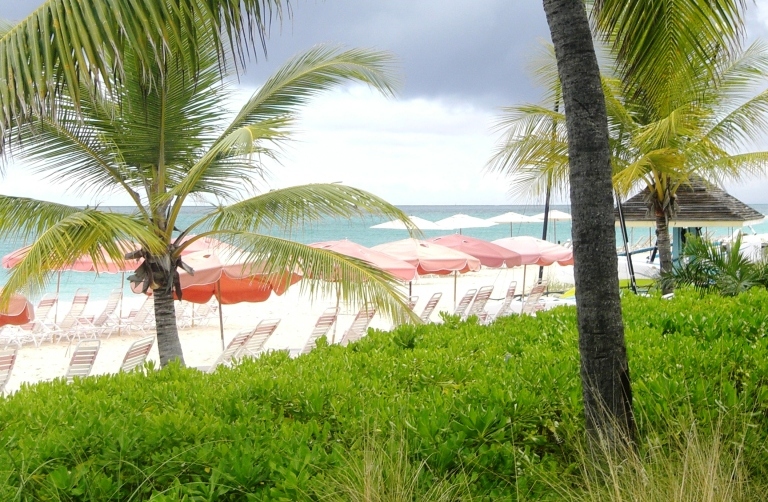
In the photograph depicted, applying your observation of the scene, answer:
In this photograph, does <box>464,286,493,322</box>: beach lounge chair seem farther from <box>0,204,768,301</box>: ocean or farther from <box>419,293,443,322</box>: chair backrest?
<box>0,204,768,301</box>: ocean

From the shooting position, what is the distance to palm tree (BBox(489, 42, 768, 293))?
582 inches

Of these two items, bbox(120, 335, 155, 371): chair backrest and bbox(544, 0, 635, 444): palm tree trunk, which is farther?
bbox(120, 335, 155, 371): chair backrest

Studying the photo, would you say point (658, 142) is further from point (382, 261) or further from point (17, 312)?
point (17, 312)

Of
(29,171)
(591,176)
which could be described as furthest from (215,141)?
(591,176)

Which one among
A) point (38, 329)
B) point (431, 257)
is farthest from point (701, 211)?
point (38, 329)

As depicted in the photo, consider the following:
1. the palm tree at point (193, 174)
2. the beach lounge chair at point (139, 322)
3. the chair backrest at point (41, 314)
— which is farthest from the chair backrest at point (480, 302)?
the chair backrest at point (41, 314)

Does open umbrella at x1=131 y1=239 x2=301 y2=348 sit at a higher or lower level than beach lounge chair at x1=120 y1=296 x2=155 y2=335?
higher

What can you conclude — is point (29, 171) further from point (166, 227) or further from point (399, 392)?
point (399, 392)

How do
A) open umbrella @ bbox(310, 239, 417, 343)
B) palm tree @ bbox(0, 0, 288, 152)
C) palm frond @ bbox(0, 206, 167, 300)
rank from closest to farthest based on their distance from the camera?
palm tree @ bbox(0, 0, 288, 152) → palm frond @ bbox(0, 206, 167, 300) → open umbrella @ bbox(310, 239, 417, 343)

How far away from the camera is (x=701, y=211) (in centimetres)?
1908

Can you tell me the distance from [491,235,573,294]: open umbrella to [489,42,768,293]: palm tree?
2736 millimetres

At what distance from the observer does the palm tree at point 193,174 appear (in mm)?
8758

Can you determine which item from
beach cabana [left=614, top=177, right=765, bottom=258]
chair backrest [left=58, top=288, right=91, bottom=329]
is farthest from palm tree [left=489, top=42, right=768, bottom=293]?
chair backrest [left=58, top=288, right=91, bottom=329]

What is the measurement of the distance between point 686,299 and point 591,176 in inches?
197
